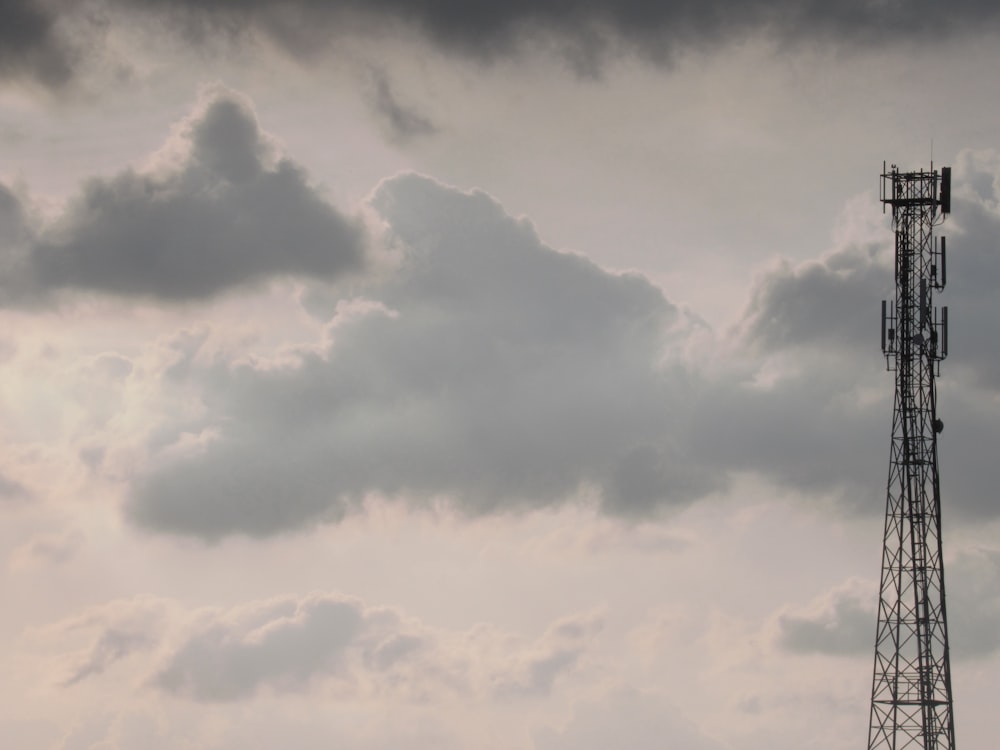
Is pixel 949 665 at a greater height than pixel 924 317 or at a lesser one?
lesser

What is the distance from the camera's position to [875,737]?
158375 mm

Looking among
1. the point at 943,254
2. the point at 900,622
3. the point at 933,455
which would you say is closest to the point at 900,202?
the point at 943,254

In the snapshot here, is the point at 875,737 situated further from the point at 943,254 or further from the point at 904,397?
the point at 943,254

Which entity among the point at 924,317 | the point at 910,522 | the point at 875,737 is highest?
the point at 924,317

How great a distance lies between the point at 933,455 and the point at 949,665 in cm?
1410

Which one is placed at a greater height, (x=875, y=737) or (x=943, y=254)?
(x=943, y=254)

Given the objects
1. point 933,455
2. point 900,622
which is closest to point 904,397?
point 933,455

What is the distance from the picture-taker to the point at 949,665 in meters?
158

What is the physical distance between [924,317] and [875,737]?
28.4 m

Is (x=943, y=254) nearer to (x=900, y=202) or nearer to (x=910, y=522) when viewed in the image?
(x=900, y=202)

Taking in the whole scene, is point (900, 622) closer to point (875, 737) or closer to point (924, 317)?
point (875, 737)

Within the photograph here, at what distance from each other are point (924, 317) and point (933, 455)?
9.34 m

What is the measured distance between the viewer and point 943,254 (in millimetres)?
160125

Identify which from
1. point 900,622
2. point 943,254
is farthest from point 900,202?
point 900,622
